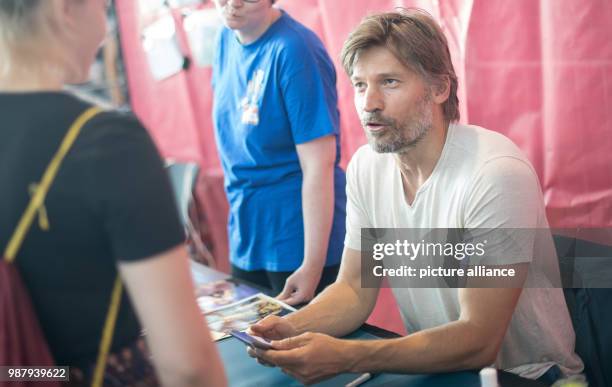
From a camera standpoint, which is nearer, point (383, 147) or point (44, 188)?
point (44, 188)

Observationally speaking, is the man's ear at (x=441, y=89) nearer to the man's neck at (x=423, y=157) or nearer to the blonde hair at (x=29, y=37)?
the man's neck at (x=423, y=157)

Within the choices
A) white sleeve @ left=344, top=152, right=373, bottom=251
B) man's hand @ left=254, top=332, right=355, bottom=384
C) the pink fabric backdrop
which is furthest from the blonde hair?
the pink fabric backdrop

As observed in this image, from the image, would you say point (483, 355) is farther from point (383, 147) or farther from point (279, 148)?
point (279, 148)

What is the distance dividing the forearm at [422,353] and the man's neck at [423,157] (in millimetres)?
350

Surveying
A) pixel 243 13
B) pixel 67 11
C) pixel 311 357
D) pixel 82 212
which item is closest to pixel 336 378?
pixel 311 357

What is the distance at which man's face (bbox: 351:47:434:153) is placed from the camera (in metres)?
1.36

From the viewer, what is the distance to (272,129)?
1.69m

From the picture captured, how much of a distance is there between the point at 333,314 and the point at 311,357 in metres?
0.27

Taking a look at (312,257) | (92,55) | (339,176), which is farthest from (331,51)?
(92,55)

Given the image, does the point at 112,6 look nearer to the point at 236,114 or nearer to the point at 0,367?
the point at 236,114

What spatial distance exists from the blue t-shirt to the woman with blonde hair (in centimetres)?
95

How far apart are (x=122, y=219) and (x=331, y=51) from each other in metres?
1.61

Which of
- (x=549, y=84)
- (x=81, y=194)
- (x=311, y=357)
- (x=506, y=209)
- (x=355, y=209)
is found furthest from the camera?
(x=549, y=84)

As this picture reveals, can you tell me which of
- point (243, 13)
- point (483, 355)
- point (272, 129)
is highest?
point (243, 13)
